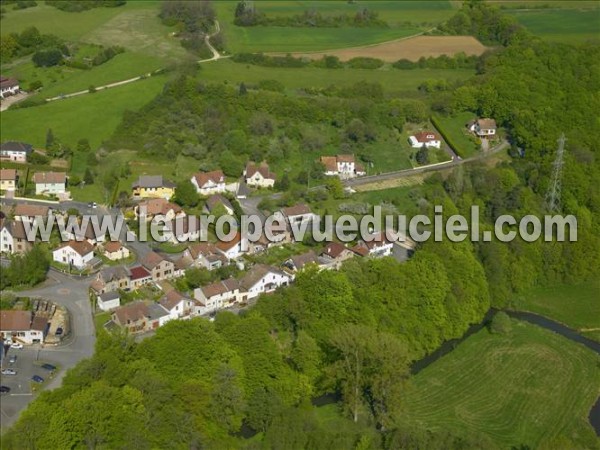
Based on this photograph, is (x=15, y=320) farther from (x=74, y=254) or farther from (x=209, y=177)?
(x=209, y=177)

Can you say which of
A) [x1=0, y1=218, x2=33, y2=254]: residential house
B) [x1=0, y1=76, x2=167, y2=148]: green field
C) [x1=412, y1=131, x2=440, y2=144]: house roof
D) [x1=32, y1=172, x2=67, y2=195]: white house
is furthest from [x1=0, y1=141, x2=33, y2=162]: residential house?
[x1=412, y1=131, x2=440, y2=144]: house roof

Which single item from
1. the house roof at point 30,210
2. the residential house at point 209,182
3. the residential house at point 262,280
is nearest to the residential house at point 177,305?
the residential house at point 262,280

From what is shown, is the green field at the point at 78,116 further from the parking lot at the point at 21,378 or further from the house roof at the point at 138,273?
the parking lot at the point at 21,378

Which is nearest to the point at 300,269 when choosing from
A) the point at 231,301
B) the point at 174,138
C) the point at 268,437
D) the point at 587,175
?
the point at 231,301

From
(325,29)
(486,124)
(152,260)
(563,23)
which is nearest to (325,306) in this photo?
(152,260)

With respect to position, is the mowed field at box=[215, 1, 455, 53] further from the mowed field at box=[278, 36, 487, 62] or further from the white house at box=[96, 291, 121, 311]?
the white house at box=[96, 291, 121, 311]

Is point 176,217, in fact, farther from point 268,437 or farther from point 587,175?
point 587,175
